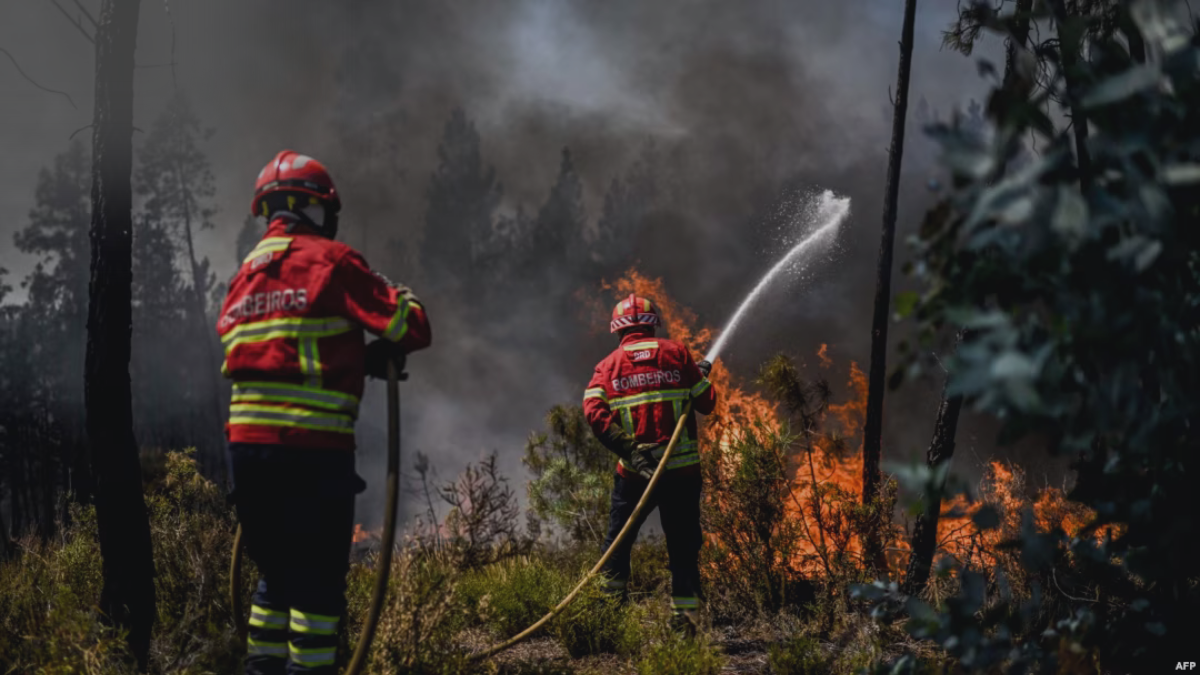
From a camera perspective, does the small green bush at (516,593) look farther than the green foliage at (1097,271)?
Yes

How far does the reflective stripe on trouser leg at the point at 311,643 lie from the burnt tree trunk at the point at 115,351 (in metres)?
1.82

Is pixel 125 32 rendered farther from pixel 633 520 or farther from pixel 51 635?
pixel 633 520

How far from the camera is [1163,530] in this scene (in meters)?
2.04

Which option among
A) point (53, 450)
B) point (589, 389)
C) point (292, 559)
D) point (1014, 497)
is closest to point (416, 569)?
point (292, 559)

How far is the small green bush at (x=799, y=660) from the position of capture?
4.29 metres

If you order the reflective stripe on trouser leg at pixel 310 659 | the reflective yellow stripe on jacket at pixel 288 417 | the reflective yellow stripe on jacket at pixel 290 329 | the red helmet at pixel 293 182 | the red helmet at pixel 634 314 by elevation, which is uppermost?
the red helmet at pixel 634 314

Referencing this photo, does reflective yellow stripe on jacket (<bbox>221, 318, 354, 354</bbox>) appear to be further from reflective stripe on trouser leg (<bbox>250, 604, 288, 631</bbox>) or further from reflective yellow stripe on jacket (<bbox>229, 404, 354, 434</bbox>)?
reflective stripe on trouser leg (<bbox>250, 604, 288, 631</bbox>)

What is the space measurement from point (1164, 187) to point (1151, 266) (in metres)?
0.21

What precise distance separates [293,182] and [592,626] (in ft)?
10.3

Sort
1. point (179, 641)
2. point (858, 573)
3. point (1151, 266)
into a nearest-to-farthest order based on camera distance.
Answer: point (1151, 266) → point (179, 641) → point (858, 573)

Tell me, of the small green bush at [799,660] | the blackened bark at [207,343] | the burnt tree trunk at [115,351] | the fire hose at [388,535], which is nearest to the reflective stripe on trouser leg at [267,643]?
the fire hose at [388,535]

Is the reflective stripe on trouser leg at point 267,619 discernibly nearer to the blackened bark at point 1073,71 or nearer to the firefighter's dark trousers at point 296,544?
the firefighter's dark trousers at point 296,544

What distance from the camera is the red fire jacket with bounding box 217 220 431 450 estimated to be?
3.18 m

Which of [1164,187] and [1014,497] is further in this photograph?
[1014,497]
